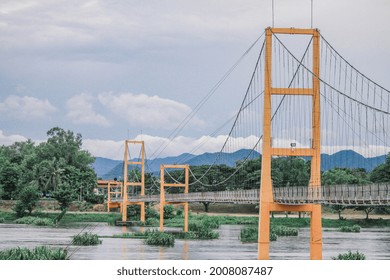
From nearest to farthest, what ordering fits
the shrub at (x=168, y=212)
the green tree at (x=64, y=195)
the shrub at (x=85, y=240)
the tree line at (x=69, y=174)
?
1. the shrub at (x=85, y=240)
2. the tree line at (x=69, y=174)
3. the green tree at (x=64, y=195)
4. the shrub at (x=168, y=212)

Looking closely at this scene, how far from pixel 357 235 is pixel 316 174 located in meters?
18.1

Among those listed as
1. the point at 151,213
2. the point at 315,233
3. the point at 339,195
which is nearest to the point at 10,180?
the point at 151,213

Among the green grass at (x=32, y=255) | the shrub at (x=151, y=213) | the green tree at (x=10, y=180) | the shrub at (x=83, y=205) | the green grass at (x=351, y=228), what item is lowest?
the green grass at (x=32, y=255)

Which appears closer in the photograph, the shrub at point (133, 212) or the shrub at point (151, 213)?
the shrub at point (151, 213)

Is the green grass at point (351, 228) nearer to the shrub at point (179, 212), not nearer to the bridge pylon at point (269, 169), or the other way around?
the shrub at point (179, 212)

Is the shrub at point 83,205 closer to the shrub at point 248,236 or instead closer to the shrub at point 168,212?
the shrub at point 168,212

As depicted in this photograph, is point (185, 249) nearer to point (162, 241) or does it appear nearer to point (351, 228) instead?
point (162, 241)

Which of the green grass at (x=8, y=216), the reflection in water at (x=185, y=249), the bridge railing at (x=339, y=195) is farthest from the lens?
the green grass at (x=8, y=216)

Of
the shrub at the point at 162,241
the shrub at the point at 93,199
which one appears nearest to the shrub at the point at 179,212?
the shrub at the point at 93,199

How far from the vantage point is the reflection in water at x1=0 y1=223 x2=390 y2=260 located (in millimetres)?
28172

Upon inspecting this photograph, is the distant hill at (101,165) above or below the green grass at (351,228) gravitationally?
above

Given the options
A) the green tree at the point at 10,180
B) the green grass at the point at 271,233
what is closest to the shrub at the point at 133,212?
the green tree at the point at 10,180

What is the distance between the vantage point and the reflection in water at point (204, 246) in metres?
28.2
